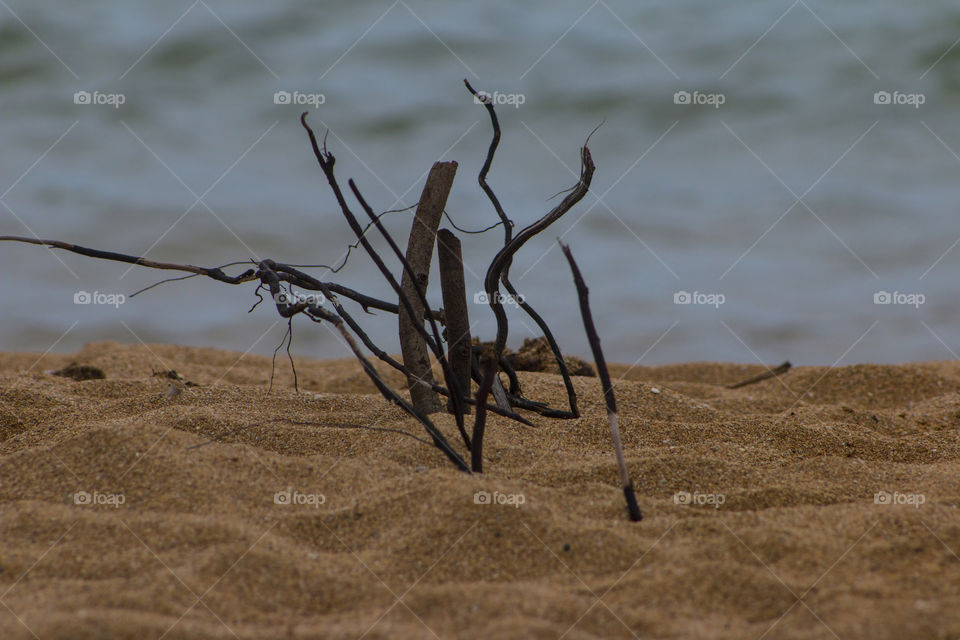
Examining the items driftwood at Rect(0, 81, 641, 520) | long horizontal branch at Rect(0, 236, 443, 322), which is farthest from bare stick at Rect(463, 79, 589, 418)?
long horizontal branch at Rect(0, 236, 443, 322)

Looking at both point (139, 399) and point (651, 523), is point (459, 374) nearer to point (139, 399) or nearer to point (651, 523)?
point (651, 523)

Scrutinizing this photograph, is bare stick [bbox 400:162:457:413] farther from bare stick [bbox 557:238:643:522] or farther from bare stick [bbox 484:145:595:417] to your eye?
bare stick [bbox 557:238:643:522]

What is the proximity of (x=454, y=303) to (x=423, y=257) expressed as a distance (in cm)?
19

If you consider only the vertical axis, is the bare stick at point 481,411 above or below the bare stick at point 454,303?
below

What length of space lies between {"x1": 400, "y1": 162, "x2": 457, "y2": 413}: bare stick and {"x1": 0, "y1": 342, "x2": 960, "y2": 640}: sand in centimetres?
12

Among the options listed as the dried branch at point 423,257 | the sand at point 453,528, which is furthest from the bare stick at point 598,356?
the dried branch at point 423,257

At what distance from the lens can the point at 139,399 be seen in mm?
2664

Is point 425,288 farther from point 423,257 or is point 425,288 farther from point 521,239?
point 521,239

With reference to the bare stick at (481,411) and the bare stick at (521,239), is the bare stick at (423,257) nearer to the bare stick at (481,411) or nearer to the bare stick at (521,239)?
the bare stick at (521,239)

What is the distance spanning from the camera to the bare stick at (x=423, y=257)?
2.36 m

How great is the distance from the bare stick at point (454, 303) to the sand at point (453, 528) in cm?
22

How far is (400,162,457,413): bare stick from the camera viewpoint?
2361 mm

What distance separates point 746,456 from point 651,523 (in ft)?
2.20

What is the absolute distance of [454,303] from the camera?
2318 mm
